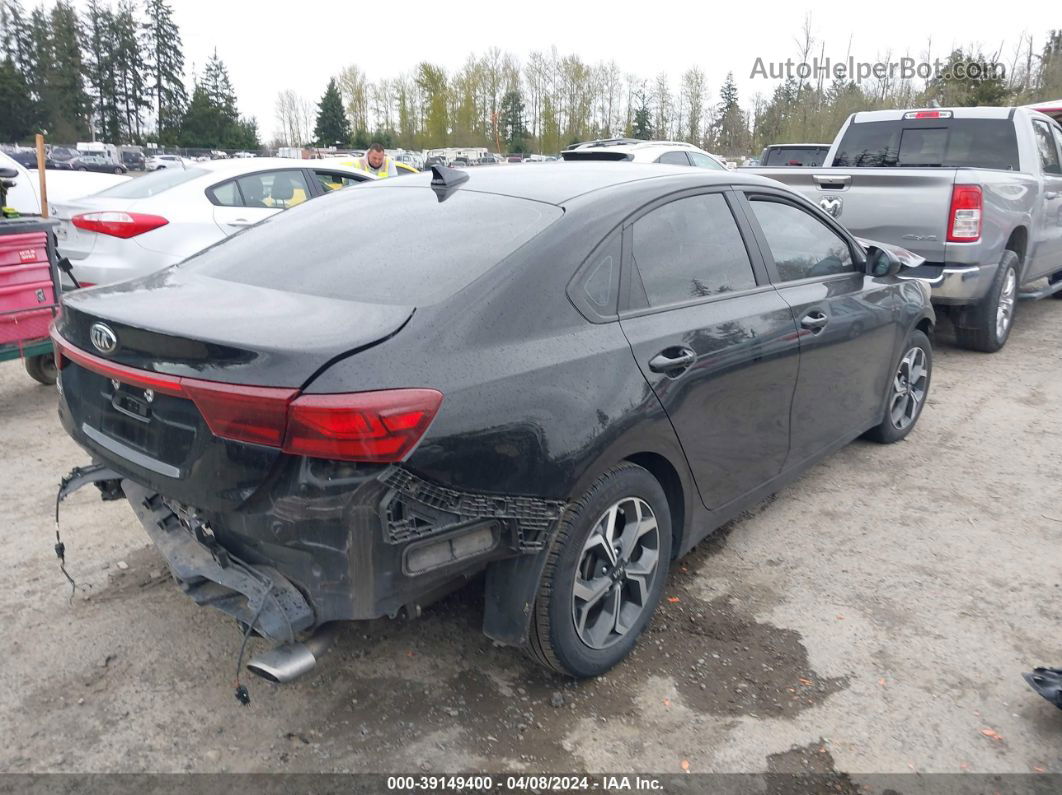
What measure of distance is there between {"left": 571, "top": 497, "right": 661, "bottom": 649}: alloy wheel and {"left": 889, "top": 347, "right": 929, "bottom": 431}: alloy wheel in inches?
103

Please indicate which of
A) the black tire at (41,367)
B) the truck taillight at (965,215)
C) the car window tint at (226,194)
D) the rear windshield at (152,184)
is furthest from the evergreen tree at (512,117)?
the black tire at (41,367)

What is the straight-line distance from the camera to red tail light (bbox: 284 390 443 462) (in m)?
2.22

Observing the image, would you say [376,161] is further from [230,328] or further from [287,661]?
[287,661]

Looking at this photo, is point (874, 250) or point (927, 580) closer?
point (927, 580)

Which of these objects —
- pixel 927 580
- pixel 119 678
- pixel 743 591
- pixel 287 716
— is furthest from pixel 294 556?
pixel 927 580

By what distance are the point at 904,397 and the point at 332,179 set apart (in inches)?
224

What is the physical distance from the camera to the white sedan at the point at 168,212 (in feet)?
21.4

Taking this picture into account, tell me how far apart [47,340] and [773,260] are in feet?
15.1

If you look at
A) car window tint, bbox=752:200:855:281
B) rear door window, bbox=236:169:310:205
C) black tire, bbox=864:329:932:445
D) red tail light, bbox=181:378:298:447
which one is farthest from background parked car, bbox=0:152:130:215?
black tire, bbox=864:329:932:445

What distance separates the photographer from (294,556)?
7.83 ft

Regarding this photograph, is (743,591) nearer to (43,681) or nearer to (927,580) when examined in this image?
(927,580)

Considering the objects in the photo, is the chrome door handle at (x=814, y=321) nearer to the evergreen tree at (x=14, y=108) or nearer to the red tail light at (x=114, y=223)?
the red tail light at (x=114, y=223)

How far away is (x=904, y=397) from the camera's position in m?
5.24

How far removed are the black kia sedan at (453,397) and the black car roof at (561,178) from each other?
20 mm
